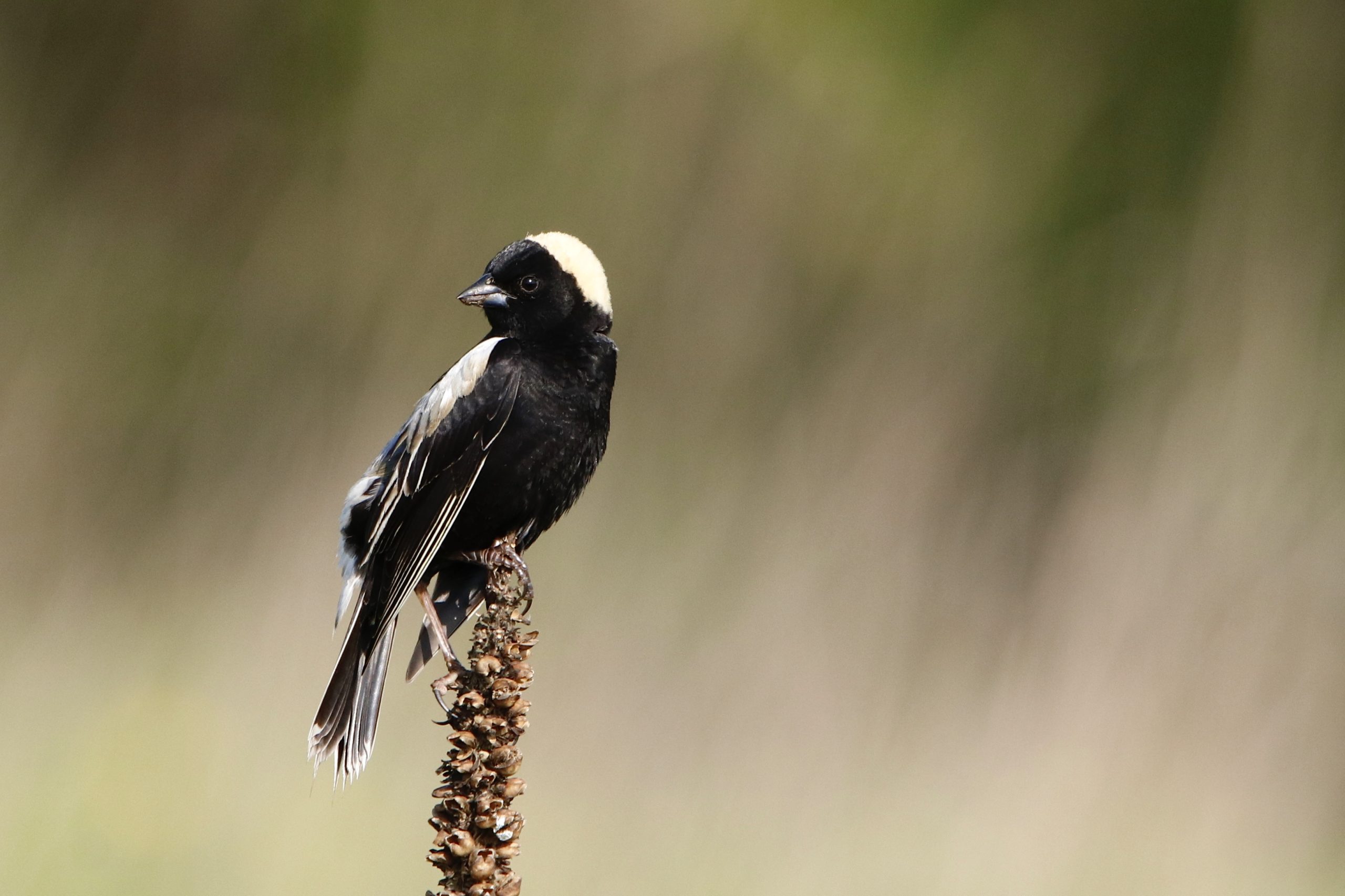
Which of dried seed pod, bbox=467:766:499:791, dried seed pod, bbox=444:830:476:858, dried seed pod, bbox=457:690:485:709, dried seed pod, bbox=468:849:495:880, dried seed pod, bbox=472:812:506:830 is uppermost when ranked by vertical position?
dried seed pod, bbox=457:690:485:709

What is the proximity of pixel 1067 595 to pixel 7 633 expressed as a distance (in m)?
3.13

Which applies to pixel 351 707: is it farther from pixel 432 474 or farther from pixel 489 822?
pixel 489 822

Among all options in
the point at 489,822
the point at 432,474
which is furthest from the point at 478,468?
the point at 489,822

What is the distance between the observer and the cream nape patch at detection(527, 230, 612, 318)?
92.9 inches

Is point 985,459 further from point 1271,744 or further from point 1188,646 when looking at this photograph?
point 1271,744

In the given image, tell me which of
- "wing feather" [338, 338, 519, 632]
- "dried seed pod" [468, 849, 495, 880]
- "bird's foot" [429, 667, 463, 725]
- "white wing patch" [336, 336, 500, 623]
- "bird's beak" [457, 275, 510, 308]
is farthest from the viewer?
"bird's beak" [457, 275, 510, 308]

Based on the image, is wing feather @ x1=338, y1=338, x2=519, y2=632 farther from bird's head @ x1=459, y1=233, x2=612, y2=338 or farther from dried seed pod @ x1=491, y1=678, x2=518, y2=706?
dried seed pod @ x1=491, y1=678, x2=518, y2=706

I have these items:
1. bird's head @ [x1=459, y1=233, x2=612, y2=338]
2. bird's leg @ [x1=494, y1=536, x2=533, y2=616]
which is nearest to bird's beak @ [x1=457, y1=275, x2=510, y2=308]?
bird's head @ [x1=459, y1=233, x2=612, y2=338]

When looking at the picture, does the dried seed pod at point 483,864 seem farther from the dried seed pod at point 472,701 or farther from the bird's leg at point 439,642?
the bird's leg at point 439,642

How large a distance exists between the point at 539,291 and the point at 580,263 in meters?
0.11

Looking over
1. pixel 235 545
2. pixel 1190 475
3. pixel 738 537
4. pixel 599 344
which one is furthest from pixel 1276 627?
pixel 235 545

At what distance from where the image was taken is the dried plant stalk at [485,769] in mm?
1282

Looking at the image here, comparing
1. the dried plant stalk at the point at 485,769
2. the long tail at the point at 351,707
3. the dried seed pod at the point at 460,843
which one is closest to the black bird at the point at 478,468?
the long tail at the point at 351,707

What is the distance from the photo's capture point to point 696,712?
314 centimetres
